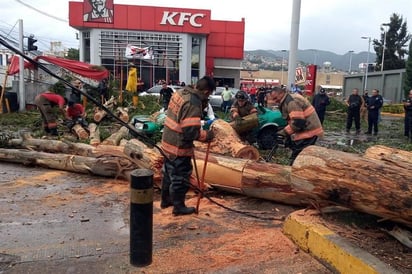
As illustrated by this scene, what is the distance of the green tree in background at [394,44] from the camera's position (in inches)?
2315

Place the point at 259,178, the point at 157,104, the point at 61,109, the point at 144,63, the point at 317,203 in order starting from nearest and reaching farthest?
the point at 317,203
the point at 259,178
the point at 61,109
the point at 157,104
the point at 144,63

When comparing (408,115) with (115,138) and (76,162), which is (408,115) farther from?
(76,162)

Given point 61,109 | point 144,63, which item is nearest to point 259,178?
point 61,109

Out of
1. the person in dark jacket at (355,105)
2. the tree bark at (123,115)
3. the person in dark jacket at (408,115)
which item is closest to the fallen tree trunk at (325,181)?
the tree bark at (123,115)

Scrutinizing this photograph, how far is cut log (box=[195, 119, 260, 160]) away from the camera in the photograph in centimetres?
769

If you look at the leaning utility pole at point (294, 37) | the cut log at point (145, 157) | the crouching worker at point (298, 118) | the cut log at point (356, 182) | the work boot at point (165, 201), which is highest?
the leaning utility pole at point (294, 37)

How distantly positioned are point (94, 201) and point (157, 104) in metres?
12.4

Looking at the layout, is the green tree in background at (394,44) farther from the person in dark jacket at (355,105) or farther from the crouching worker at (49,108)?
the crouching worker at (49,108)

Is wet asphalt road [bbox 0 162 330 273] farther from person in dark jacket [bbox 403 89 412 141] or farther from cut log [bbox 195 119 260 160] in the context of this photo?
person in dark jacket [bbox 403 89 412 141]

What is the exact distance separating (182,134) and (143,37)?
28660 mm

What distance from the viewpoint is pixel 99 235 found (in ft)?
15.7

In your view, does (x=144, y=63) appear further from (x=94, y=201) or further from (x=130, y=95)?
(x=94, y=201)

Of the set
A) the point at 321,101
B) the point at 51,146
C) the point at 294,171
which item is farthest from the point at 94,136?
the point at 321,101

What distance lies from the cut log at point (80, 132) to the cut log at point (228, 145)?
4.22 meters
